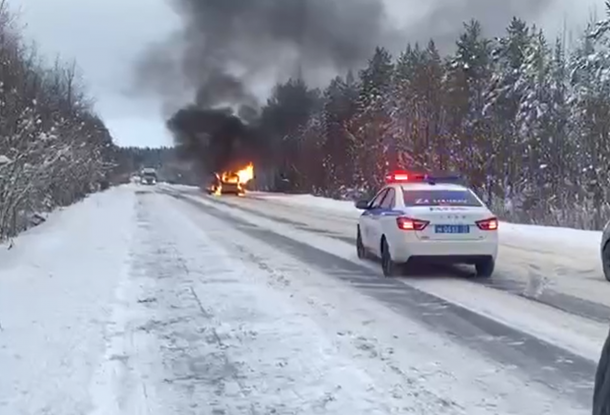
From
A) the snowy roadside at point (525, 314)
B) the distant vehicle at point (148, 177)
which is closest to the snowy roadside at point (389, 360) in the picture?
the snowy roadside at point (525, 314)

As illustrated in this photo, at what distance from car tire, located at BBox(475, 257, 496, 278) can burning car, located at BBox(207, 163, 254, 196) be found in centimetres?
5410

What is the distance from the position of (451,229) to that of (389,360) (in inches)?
240

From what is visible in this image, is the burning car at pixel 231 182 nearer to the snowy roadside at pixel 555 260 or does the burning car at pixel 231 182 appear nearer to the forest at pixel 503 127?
the forest at pixel 503 127

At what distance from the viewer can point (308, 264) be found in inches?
579

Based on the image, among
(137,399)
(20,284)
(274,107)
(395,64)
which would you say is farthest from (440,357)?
(395,64)

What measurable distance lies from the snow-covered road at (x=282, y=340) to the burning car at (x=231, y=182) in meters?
52.8

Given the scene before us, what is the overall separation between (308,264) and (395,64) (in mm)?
57059

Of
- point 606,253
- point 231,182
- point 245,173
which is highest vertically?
point 245,173

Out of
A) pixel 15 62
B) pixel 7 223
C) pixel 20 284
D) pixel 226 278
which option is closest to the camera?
pixel 20 284

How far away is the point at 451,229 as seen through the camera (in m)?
12.9

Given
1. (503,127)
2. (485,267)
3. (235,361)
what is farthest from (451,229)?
(503,127)

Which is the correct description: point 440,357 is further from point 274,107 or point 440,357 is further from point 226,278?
point 274,107

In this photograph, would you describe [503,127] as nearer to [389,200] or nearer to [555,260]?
Answer: [555,260]

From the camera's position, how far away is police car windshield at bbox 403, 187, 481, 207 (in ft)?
43.8
